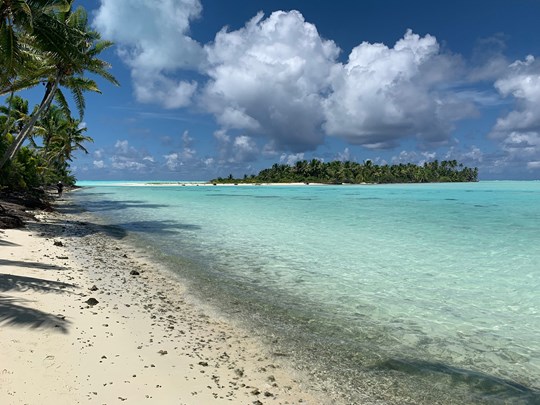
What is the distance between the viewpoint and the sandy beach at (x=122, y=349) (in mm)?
4359

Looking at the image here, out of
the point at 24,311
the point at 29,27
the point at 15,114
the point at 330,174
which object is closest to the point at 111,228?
the point at 29,27

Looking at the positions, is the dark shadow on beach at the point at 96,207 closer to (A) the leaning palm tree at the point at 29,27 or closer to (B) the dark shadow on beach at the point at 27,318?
(A) the leaning palm tree at the point at 29,27

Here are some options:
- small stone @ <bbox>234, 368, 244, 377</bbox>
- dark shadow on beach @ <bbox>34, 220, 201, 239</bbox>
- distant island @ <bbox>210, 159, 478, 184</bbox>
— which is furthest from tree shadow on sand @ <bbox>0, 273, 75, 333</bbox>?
distant island @ <bbox>210, 159, 478, 184</bbox>

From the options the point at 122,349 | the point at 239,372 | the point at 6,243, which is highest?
the point at 6,243

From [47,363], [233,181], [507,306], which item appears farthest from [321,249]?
[233,181]

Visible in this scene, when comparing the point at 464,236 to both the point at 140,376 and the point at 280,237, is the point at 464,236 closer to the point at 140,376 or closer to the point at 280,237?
the point at 280,237

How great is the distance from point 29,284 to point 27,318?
2248mm

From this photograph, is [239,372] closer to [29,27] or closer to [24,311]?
[24,311]

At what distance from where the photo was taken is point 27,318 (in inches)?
238

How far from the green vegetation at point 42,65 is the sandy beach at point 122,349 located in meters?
8.20

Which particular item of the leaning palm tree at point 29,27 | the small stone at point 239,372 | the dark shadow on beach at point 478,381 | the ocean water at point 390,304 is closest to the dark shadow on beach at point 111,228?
the ocean water at point 390,304

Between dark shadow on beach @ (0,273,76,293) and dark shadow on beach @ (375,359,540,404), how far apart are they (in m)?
6.68

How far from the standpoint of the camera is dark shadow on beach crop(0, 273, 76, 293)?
7.61 metres

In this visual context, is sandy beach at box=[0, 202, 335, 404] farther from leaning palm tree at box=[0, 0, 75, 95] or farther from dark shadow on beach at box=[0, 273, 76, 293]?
leaning palm tree at box=[0, 0, 75, 95]
